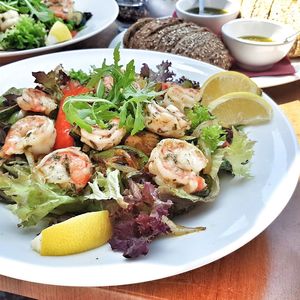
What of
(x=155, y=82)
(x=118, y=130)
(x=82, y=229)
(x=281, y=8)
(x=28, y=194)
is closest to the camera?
(x=82, y=229)

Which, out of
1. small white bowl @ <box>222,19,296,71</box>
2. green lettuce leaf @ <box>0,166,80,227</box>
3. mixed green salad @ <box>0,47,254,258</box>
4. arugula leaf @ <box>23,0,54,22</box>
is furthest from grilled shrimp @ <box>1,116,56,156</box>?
arugula leaf @ <box>23,0,54,22</box>

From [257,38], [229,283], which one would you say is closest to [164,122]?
[229,283]

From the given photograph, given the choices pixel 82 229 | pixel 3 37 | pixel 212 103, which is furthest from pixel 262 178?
pixel 3 37

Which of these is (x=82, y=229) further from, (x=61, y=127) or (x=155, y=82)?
(x=155, y=82)

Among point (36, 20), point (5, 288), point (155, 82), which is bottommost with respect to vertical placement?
point (36, 20)

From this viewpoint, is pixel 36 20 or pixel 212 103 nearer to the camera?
pixel 212 103

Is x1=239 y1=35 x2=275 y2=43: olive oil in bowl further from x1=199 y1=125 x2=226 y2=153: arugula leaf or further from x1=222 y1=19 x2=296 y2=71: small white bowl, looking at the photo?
x1=199 y1=125 x2=226 y2=153: arugula leaf

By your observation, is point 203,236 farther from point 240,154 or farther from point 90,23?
point 90,23
